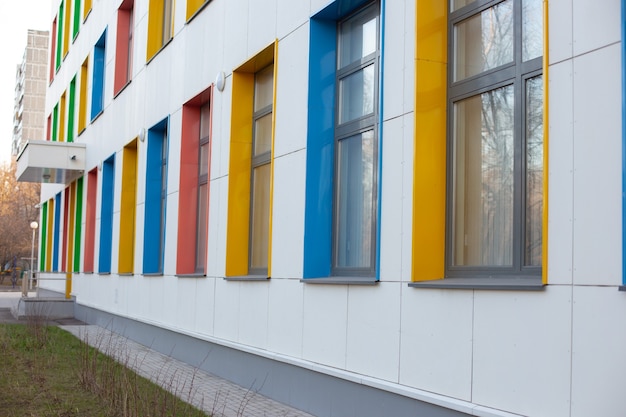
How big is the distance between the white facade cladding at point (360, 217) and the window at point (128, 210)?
29.0 inches

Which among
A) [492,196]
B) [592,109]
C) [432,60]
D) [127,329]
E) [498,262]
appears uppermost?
[432,60]

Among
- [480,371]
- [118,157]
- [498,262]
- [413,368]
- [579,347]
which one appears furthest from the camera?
[118,157]

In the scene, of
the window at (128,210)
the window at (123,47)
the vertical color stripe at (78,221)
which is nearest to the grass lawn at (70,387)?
the window at (128,210)

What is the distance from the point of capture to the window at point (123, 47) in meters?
20.0

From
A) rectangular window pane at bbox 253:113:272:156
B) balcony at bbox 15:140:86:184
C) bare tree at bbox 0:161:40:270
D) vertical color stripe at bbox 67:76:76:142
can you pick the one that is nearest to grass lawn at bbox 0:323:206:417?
rectangular window pane at bbox 253:113:272:156

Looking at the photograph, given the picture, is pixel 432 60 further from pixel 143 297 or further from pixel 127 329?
pixel 127 329

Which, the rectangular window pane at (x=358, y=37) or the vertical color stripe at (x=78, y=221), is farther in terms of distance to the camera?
the vertical color stripe at (x=78, y=221)

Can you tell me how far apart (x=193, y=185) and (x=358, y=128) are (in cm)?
599

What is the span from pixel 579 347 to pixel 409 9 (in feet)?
11.3

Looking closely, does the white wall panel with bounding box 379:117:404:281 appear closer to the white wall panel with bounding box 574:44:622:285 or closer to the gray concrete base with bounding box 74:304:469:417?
the gray concrete base with bounding box 74:304:469:417

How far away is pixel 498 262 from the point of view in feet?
20.3

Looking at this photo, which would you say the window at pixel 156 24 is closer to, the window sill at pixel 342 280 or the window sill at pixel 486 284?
the window sill at pixel 342 280

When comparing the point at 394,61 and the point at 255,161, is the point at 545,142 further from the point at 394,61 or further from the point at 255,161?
the point at 255,161

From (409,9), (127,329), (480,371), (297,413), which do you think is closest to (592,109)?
(480,371)
